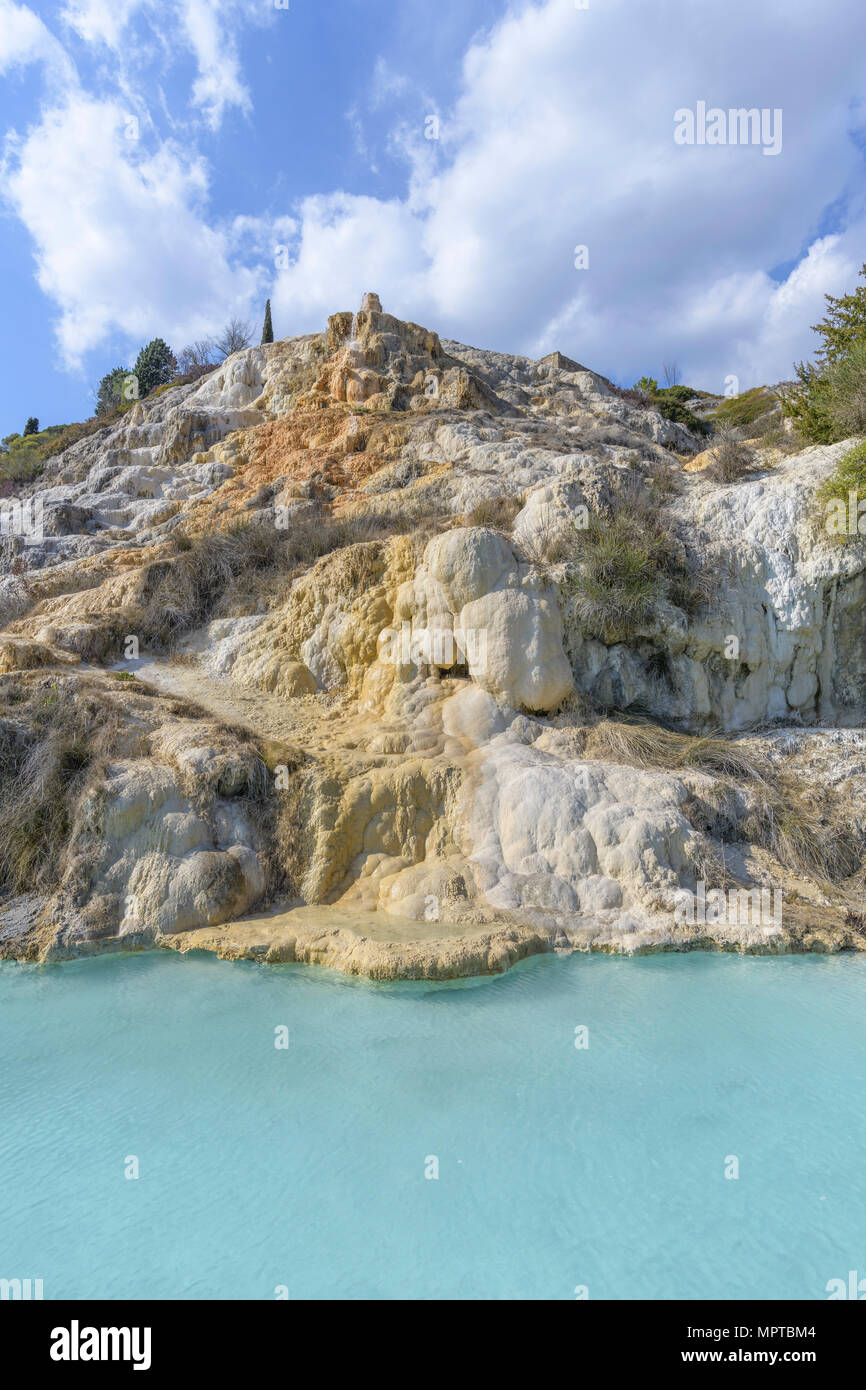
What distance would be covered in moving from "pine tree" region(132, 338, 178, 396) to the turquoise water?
115 feet

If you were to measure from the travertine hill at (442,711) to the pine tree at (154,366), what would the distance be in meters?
22.7

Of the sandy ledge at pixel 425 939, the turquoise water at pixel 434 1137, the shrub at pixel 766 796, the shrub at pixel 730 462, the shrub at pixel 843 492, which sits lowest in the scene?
the turquoise water at pixel 434 1137

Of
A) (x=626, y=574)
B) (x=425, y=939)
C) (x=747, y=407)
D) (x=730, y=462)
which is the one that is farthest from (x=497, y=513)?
(x=747, y=407)

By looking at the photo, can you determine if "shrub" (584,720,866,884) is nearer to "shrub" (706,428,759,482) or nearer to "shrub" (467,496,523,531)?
"shrub" (467,496,523,531)

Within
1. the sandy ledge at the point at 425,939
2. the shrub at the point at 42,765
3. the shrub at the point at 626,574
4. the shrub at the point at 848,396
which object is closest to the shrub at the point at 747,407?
the shrub at the point at 848,396

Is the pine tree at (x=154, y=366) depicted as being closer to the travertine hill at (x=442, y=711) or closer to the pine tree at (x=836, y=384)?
the travertine hill at (x=442, y=711)

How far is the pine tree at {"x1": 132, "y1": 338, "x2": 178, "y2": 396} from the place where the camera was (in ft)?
113

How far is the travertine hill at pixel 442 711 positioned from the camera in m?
6.44

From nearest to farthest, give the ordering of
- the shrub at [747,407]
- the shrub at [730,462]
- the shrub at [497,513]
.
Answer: the shrub at [497,513], the shrub at [730,462], the shrub at [747,407]

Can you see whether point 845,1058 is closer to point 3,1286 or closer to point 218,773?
point 3,1286

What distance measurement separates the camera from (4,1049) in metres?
4.52

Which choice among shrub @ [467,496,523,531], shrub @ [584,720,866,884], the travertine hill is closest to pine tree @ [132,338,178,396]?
the travertine hill

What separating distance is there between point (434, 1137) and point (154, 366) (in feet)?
125
